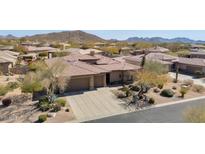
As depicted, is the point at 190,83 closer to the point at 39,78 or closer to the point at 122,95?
the point at 122,95

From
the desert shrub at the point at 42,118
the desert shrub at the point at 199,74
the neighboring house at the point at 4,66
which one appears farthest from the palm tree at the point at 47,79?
the desert shrub at the point at 199,74

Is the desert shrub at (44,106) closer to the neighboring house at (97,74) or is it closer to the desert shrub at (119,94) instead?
the neighboring house at (97,74)

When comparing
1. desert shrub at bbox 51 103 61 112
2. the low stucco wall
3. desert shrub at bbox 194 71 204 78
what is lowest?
desert shrub at bbox 51 103 61 112

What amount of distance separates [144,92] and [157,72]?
400 cm

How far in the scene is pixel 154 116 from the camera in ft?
71.2

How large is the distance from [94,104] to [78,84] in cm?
622

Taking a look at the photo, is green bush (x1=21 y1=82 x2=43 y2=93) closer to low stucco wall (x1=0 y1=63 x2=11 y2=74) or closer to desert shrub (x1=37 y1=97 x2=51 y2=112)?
desert shrub (x1=37 y1=97 x2=51 y2=112)

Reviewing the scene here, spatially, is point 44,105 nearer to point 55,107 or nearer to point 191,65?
point 55,107

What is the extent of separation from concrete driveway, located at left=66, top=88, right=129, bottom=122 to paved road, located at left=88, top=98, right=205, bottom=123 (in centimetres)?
100

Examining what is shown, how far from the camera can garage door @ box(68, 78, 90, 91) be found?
29269 millimetres

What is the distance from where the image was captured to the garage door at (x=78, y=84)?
29.3m

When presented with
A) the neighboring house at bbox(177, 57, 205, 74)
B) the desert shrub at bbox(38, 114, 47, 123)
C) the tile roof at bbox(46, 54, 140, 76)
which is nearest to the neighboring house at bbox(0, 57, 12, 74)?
the tile roof at bbox(46, 54, 140, 76)
